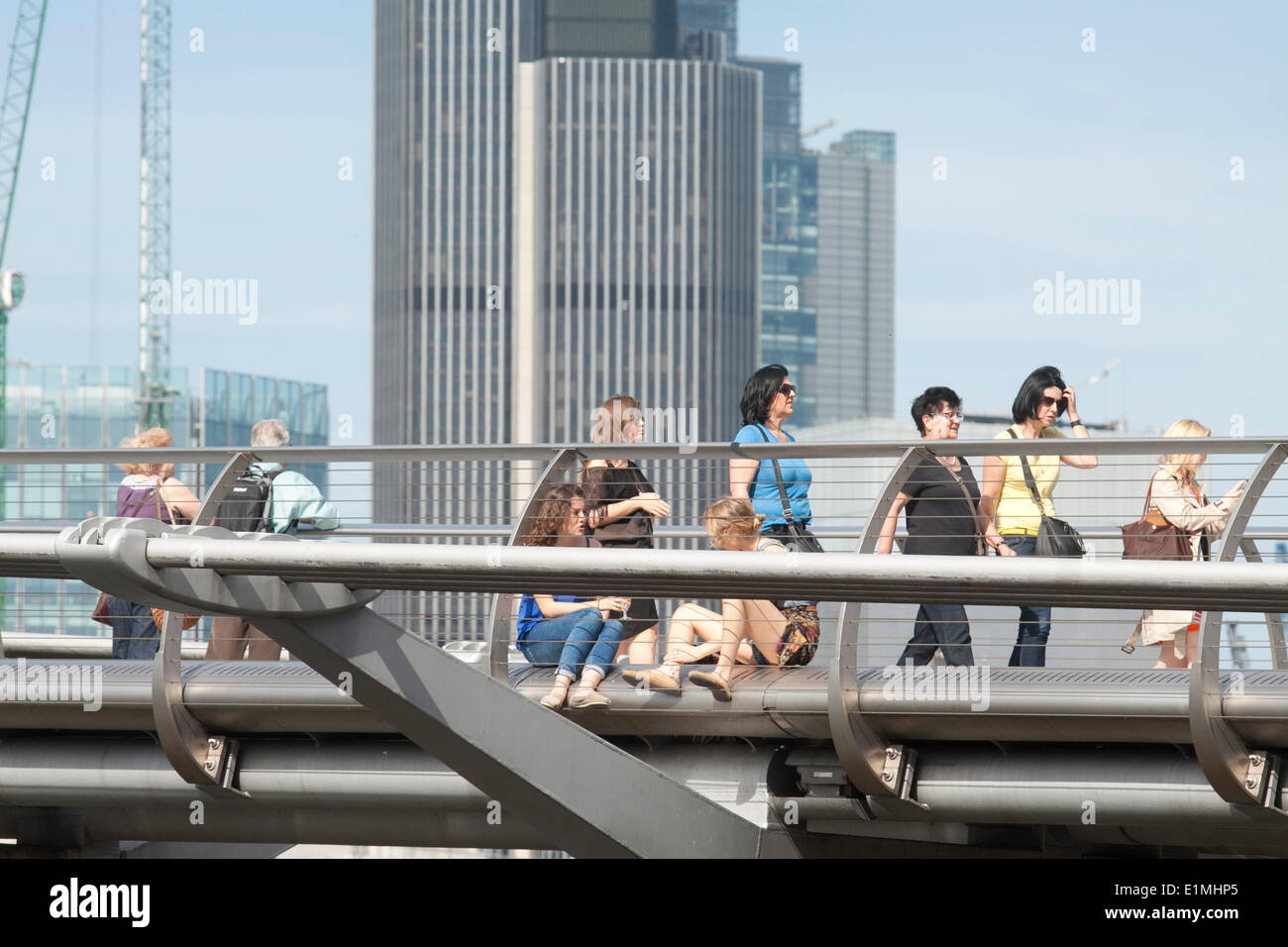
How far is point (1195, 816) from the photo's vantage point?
9.44 meters

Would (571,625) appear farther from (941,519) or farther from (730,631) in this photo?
(941,519)

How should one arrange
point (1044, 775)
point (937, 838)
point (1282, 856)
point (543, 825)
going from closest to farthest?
1. point (543, 825)
2. point (1044, 775)
3. point (937, 838)
4. point (1282, 856)

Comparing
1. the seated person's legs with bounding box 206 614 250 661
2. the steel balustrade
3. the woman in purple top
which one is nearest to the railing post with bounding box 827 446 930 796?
the steel balustrade

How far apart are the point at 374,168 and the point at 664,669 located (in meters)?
136

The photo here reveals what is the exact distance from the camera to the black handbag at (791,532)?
1009cm

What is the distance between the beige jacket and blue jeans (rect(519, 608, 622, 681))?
2.70 m

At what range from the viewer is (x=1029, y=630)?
10.4 metres

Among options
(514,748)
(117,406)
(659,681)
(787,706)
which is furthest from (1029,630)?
(117,406)

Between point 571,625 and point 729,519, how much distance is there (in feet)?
3.51

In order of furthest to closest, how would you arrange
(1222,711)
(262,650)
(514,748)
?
(262,650) < (1222,711) < (514,748)

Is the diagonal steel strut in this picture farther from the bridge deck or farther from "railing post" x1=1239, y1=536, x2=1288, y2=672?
"railing post" x1=1239, y1=536, x2=1288, y2=672

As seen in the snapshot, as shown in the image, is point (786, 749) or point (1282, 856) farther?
point (1282, 856)

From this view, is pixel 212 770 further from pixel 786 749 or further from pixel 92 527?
pixel 92 527
